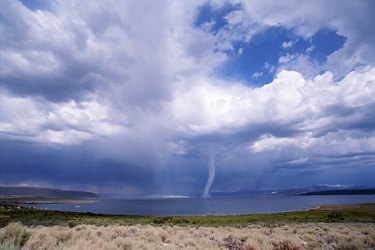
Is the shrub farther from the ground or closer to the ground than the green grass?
farther from the ground

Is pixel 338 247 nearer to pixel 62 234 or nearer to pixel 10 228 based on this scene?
pixel 62 234

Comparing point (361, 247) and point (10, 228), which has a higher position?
point (10, 228)

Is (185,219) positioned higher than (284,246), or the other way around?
(284,246)

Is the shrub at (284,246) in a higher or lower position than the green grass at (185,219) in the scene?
higher

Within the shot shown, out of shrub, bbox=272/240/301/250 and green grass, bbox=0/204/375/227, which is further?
green grass, bbox=0/204/375/227

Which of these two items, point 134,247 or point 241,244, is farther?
point 241,244

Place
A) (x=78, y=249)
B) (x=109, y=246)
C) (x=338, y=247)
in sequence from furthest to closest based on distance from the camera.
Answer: (x=338, y=247), (x=109, y=246), (x=78, y=249)

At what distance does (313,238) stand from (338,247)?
2145 mm

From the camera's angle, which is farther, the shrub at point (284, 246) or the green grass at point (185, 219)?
the green grass at point (185, 219)

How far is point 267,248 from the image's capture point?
34.3 feet

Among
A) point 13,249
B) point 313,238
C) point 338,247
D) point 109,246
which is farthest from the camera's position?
point 313,238

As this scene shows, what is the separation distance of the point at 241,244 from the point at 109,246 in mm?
5562

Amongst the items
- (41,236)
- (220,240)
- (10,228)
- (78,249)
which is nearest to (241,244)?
(220,240)

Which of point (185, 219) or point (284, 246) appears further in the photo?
point (185, 219)
